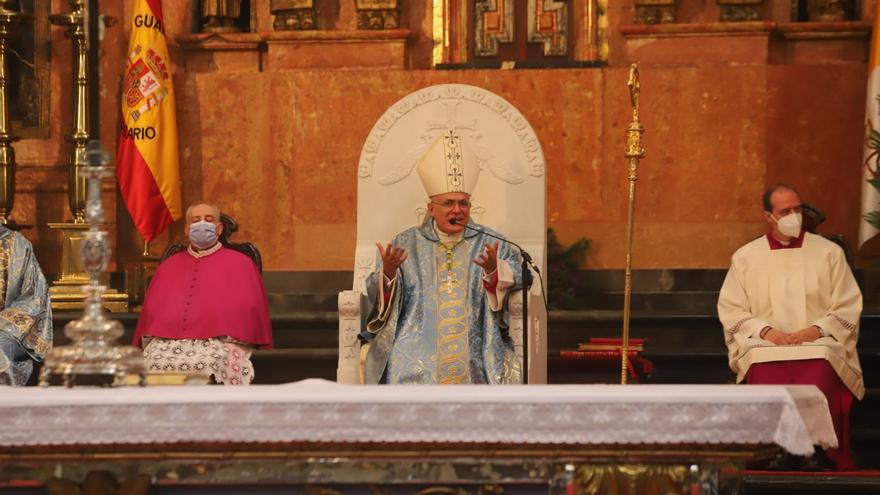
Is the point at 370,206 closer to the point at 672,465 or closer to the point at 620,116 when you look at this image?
the point at 620,116

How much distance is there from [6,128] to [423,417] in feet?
21.4

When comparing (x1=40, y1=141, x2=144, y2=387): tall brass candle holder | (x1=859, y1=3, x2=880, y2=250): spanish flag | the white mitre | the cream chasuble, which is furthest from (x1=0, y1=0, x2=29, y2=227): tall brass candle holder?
(x1=40, y1=141, x2=144, y2=387): tall brass candle holder

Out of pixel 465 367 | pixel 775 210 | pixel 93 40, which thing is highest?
pixel 93 40

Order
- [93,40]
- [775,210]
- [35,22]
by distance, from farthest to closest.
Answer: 1. [35,22]
2. [93,40]
3. [775,210]

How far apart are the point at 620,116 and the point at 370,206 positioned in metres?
2.72

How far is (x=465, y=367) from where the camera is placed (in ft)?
26.9

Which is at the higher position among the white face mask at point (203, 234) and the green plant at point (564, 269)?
the white face mask at point (203, 234)

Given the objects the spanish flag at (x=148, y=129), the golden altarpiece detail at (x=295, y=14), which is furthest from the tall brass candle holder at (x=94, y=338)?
the golden altarpiece detail at (x=295, y=14)

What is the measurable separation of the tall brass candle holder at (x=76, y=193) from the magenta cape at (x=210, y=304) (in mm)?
2169

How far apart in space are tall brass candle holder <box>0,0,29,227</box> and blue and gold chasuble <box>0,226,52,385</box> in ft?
9.42

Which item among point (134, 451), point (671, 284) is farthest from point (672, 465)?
point (671, 284)

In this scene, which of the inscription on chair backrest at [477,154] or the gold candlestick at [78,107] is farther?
the gold candlestick at [78,107]

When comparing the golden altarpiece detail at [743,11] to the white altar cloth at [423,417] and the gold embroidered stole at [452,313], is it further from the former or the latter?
the white altar cloth at [423,417]

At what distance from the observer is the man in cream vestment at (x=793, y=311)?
27.4 ft
